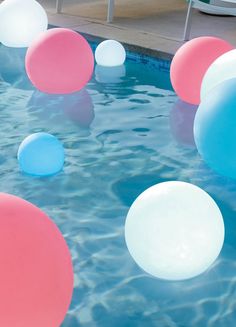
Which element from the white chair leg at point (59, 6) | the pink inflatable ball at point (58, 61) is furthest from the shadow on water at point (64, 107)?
the white chair leg at point (59, 6)

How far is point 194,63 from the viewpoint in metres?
4.65

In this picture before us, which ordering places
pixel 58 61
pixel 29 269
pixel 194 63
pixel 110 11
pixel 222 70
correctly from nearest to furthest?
pixel 29 269, pixel 222 70, pixel 194 63, pixel 58 61, pixel 110 11

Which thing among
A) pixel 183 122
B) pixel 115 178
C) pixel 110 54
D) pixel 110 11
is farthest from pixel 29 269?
pixel 110 11

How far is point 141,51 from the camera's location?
20.8 ft

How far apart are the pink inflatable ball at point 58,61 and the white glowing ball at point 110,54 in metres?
1.02

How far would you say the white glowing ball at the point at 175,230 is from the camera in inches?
96.1

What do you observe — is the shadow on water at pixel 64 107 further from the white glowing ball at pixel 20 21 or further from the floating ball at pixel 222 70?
the white glowing ball at pixel 20 21

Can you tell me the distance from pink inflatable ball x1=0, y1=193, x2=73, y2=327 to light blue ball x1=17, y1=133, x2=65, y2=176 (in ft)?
5.15

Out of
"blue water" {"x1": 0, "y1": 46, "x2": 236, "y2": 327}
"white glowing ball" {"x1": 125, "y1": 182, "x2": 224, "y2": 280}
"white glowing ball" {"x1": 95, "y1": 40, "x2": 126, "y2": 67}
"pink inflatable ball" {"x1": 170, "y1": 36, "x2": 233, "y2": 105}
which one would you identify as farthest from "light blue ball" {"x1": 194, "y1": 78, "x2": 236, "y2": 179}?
"white glowing ball" {"x1": 95, "y1": 40, "x2": 126, "y2": 67}

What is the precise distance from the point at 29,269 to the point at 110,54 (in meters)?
4.42

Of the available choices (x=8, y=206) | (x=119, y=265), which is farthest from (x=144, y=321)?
(x=8, y=206)

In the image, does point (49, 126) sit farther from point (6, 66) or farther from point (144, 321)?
point (144, 321)

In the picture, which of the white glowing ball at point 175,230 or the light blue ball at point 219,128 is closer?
the white glowing ball at point 175,230

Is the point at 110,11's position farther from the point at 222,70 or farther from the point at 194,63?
the point at 222,70
